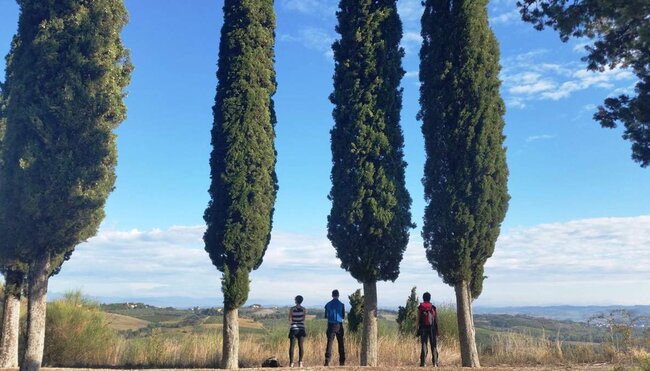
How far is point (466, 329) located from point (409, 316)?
385 centimetres

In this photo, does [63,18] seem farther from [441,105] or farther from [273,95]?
[441,105]

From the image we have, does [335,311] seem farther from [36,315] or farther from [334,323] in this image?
[36,315]

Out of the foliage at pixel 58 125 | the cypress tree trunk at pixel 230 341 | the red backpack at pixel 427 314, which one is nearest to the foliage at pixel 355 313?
the red backpack at pixel 427 314

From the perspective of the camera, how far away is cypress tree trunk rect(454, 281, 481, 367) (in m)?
13.5

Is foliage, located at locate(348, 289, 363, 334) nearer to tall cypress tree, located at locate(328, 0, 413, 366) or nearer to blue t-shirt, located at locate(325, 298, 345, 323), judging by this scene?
tall cypress tree, located at locate(328, 0, 413, 366)

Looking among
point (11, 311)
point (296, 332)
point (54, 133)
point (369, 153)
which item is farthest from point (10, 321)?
point (369, 153)

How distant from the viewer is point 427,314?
13250 millimetres

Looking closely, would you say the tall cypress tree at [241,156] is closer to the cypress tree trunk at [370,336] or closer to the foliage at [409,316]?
the cypress tree trunk at [370,336]

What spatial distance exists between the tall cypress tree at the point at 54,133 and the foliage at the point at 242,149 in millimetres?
3067

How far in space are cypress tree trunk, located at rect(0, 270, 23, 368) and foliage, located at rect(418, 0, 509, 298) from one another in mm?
11983

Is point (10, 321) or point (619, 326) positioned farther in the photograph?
point (10, 321)

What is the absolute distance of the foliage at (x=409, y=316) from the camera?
16.9m

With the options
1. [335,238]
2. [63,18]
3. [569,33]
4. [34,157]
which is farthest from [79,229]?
[569,33]

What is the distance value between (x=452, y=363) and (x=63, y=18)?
14.2 m
